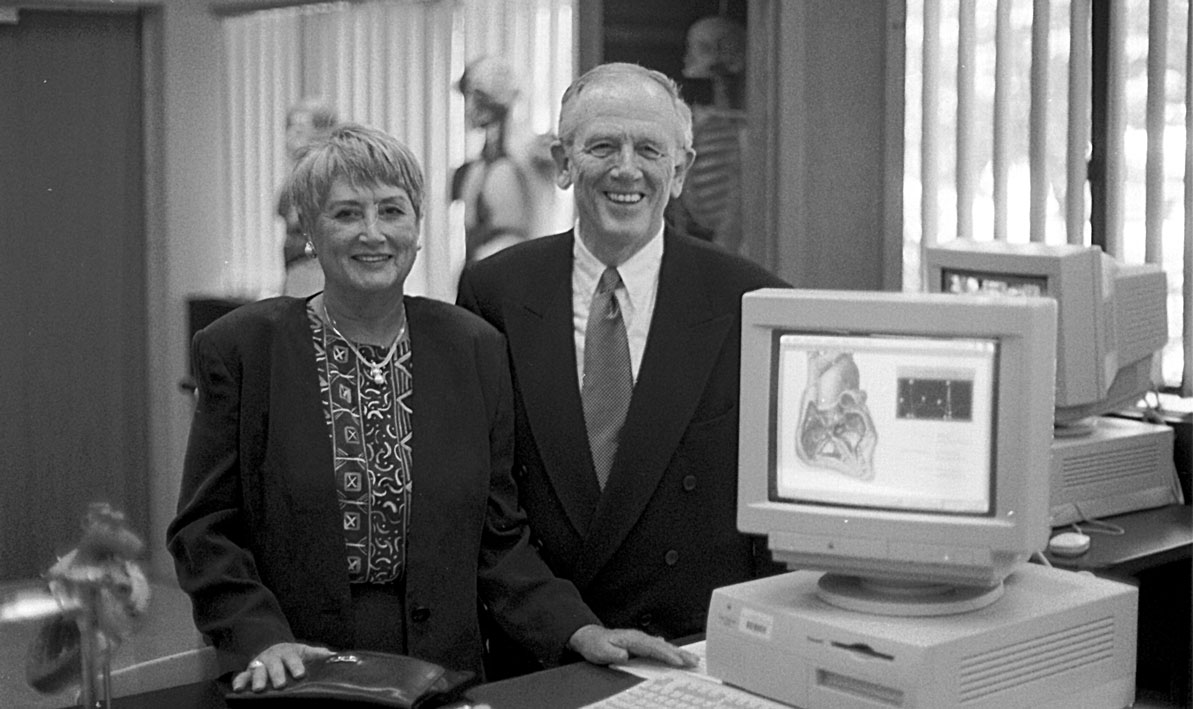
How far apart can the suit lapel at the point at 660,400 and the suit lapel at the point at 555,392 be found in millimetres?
48

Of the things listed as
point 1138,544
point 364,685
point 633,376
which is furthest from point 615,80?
point 1138,544

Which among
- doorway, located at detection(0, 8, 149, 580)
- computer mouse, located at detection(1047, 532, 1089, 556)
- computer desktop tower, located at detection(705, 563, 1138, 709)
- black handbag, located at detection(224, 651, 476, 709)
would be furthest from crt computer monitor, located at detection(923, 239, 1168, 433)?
doorway, located at detection(0, 8, 149, 580)

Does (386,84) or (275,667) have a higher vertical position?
(386,84)

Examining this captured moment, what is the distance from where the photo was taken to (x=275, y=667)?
6.99 feet

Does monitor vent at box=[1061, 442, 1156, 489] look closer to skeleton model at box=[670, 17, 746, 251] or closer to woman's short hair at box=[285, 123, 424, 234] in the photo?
skeleton model at box=[670, 17, 746, 251]

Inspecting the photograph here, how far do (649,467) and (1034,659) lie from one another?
29.8 inches

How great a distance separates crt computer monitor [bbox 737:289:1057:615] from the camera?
2.02 meters

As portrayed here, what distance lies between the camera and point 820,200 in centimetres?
482

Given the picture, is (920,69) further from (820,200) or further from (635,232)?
(635,232)

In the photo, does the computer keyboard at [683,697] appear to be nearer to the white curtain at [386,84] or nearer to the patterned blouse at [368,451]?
the patterned blouse at [368,451]

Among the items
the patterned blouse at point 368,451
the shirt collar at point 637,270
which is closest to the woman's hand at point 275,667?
the patterned blouse at point 368,451

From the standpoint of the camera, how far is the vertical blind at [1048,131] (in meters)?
4.29

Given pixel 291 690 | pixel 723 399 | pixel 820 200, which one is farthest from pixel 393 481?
pixel 820 200

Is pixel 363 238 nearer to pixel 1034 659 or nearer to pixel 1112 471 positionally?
pixel 1034 659
